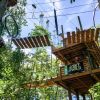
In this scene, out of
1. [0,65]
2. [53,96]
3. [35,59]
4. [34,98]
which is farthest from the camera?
[53,96]

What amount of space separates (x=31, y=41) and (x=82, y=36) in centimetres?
241

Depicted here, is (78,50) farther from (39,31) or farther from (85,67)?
(39,31)

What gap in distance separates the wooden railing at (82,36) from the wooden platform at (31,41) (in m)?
1.09

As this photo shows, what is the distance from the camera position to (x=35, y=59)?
21.1 meters

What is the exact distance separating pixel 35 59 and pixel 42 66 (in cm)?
78

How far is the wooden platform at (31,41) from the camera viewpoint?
12.8 m

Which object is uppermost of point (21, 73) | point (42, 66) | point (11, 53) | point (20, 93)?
point (42, 66)

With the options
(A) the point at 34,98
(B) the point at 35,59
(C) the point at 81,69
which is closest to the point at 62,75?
(C) the point at 81,69

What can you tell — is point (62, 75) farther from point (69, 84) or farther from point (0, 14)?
point (0, 14)

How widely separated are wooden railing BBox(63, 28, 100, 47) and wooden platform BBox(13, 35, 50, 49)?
3.59ft

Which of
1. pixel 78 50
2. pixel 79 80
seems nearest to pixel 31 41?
pixel 78 50

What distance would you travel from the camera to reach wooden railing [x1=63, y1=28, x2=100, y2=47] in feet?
40.6

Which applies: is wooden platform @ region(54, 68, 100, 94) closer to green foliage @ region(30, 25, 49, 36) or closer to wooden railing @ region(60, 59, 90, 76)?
wooden railing @ region(60, 59, 90, 76)

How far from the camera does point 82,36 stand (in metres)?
12.9
